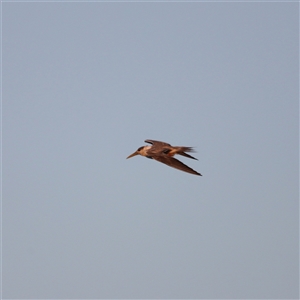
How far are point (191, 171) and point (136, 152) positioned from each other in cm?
457

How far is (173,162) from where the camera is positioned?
104 feet

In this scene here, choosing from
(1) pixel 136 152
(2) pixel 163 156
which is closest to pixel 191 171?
(2) pixel 163 156

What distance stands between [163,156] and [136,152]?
12.1 feet

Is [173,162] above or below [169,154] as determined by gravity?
below

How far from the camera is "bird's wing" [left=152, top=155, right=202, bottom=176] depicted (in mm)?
31516

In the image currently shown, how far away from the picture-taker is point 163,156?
1261 inches

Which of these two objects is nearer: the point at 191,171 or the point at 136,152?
the point at 191,171

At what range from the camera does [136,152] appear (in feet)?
117

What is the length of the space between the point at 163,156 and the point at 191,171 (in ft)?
4.25

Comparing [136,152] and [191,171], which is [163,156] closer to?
[191,171]

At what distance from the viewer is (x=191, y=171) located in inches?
→ 1243

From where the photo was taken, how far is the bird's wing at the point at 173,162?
3152 centimetres

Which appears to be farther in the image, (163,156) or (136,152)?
(136,152)
